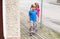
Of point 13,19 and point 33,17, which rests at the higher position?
point 13,19

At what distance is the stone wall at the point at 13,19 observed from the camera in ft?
20.6

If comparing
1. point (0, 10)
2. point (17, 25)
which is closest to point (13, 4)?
point (17, 25)

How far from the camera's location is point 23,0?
21859 mm

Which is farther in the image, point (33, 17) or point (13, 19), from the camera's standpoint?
point (33, 17)

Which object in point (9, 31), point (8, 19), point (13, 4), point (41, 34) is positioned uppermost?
point (13, 4)

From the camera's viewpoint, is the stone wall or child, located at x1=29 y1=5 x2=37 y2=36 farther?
child, located at x1=29 y1=5 x2=37 y2=36

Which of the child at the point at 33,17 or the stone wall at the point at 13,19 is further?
the child at the point at 33,17

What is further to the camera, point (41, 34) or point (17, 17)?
point (41, 34)

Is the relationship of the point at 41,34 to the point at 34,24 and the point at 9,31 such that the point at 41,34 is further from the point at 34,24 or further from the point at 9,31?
the point at 9,31

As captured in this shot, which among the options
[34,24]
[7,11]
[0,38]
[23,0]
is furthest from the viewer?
[23,0]

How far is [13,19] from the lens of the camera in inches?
252

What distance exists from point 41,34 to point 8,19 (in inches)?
87.1

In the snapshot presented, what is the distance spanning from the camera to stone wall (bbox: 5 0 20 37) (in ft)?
20.6

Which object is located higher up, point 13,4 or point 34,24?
point 13,4
